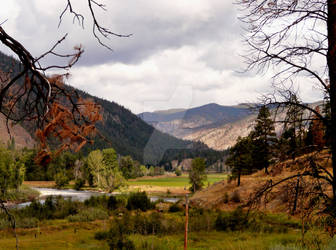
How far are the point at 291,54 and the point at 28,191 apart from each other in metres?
68.0

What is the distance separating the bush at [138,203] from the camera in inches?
1484

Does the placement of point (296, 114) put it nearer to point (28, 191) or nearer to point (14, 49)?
point (14, 49)

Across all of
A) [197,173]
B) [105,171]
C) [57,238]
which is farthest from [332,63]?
[105,171]

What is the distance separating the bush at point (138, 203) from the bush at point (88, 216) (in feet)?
23.8

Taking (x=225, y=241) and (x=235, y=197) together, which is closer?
(x=225, y=241)

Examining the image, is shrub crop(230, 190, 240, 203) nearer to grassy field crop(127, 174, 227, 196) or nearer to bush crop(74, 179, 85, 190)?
grassy field crop(127, 174, 227, 196)

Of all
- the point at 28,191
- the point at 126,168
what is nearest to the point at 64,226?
the point at 28,191

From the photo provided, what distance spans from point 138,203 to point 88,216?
32.1 feet

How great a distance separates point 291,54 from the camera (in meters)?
6.54

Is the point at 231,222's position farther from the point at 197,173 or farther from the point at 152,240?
the point at 197,173

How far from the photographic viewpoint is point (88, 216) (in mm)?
29250

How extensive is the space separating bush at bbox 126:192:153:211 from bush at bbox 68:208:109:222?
725cm

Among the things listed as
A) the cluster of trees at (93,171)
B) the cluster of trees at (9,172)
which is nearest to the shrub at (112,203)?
the cluster of trees at (93,171)

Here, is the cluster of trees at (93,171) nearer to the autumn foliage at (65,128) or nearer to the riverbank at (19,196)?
the riverbank at (19,196)
